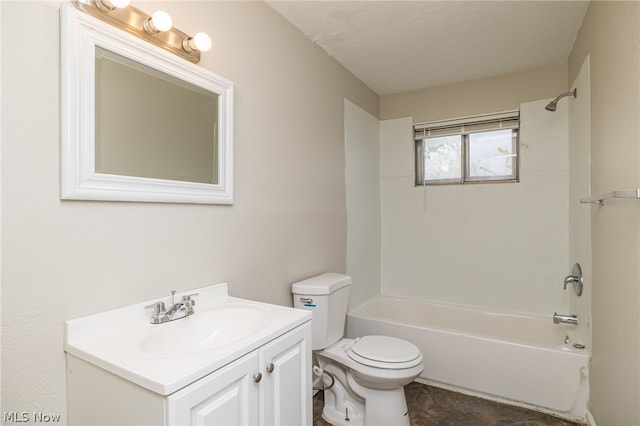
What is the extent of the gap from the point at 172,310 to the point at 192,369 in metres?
0.47

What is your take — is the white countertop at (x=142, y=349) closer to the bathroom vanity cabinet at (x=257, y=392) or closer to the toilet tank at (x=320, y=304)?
the bathroom vanity cabinet at (x=257, y=392)

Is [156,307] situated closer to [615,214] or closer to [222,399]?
[222,399]

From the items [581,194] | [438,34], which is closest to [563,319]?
[581,194]

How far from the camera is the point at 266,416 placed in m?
1.08

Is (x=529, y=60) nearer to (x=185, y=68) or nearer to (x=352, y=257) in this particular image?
(x=352, y=257)

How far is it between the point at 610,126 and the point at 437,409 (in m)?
→ 1.80

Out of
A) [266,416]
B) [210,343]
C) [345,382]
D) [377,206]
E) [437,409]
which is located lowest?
[437,409]

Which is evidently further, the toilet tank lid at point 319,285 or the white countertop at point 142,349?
the toilet tank lid at point 319,285

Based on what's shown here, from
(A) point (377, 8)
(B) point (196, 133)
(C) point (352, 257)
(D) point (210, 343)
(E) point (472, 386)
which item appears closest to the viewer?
(D) point (210, 343)

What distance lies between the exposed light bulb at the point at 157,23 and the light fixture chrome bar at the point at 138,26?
0.05 feet

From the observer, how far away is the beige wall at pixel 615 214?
1206 millimetres

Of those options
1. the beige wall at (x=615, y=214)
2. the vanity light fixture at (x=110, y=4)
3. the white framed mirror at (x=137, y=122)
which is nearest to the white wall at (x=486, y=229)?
the beige wall at (x=615, y=214)

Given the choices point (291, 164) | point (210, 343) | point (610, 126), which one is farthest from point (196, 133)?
point (610, 126)

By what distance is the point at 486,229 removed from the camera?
9.20 feet
